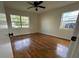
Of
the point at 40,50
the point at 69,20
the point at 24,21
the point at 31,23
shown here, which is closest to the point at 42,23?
the point at 31,23

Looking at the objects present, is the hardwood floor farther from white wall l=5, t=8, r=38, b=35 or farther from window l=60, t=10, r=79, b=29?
white wall l=5, t=8, r=38, b=35

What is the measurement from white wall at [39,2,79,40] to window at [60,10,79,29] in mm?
270

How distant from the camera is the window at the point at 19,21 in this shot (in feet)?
20.2

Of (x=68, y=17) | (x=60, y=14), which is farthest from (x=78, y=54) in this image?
(x=60, y=14)

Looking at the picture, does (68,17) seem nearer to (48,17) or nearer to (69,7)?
(69,7)

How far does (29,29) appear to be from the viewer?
293 inches

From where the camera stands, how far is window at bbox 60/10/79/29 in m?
4.41

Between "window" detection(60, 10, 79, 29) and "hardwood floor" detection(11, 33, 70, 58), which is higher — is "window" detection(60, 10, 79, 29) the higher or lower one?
the higher one

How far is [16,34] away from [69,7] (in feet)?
16.4

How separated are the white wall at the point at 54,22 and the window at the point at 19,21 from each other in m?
1.72

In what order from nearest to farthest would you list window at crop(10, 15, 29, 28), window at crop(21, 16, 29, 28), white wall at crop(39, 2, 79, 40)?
white wall at crop(39, 2, 79, 40)
window at crop(10, 15, 29, 28)
window at crop(21, 16, 29, 28)

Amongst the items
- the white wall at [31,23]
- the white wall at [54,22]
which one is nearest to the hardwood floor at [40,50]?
the white wall at [54,22]

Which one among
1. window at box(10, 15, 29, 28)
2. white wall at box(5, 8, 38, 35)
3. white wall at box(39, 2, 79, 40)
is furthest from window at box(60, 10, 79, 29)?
window at box(10, 15, 29, 28)

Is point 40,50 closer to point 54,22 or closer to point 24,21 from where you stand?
point 54,22
